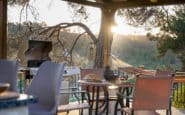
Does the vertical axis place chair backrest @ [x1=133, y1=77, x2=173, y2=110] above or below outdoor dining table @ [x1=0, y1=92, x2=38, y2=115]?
below

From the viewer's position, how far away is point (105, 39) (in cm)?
802

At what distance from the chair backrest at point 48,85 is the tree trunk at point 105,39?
4.04 m

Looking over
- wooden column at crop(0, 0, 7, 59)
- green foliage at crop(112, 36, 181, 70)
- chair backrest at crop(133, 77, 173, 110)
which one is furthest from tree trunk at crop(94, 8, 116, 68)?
chair backrest at crop(133, 77, 173, 110)

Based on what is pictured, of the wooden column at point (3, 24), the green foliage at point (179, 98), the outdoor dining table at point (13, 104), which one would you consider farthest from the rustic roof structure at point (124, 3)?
the outdoor dining table at point (13, 104)

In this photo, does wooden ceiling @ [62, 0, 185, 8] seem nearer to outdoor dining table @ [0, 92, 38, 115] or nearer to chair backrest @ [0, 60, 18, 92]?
chair backrest @ [0, 60, 18, 92]

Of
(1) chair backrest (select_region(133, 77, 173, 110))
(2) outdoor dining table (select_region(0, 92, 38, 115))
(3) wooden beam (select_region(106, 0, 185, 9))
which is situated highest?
(3) wooden beam (select_region(106, 0, 185, 9))

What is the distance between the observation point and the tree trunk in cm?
766

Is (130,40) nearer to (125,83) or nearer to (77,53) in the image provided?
(77,53)

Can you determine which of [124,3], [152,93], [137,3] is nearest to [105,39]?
[124,3]

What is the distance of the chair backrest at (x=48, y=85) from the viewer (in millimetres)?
3223

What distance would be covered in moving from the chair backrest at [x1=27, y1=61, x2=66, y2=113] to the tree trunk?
4.04 meters

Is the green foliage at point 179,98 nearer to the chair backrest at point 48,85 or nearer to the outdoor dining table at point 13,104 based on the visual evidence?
the chair backrest at point 48,85

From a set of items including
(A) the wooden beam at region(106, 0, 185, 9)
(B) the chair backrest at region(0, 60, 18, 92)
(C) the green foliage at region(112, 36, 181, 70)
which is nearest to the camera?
(B) the chair backrest at region(0, 60, 18, 92)

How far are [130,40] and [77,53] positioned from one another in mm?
1674
